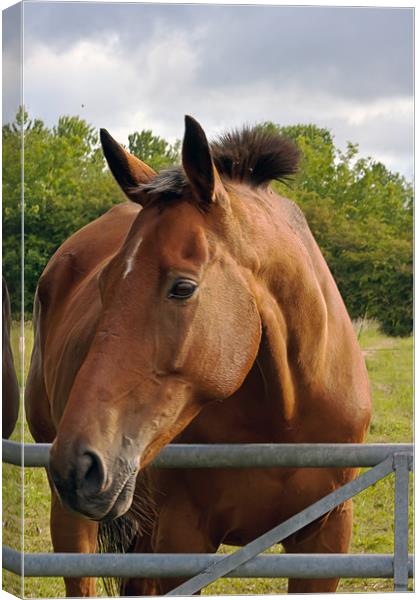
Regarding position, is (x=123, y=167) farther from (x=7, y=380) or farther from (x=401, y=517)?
(x=401, y=517)

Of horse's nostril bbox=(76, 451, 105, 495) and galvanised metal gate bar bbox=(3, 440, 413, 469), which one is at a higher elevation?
horse's nostril bbox=(76, 451, 105, 495)

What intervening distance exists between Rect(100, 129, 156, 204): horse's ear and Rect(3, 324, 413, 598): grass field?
1257 mm

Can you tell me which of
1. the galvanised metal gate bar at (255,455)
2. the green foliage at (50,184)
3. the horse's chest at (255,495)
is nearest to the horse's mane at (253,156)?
the green foliage at (50,184)

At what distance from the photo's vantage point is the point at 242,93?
452 cm

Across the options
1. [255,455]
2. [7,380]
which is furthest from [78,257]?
[255,455]

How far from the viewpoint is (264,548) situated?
3.28 m

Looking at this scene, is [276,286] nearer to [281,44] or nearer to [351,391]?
[351,391]

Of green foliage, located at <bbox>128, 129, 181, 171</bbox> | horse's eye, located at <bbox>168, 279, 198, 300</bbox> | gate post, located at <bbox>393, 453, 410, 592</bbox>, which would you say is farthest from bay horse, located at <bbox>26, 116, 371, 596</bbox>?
green foliage, located at <bbox>128, 129, 181, 171</bbox>

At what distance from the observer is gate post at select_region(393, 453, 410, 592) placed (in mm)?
3330

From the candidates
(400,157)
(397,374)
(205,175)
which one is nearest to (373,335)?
(397,374)

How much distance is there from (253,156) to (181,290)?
69 cm

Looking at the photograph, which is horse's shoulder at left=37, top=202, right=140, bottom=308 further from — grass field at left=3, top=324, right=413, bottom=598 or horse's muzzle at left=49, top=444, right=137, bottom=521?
horse's muzzle at left=49, top=444, right=137, bottom=521

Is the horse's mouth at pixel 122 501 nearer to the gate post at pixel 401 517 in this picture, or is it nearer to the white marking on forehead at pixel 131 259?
the white marking on forehead at pixel 131 259

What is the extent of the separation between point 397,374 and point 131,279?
1810 millimetres
